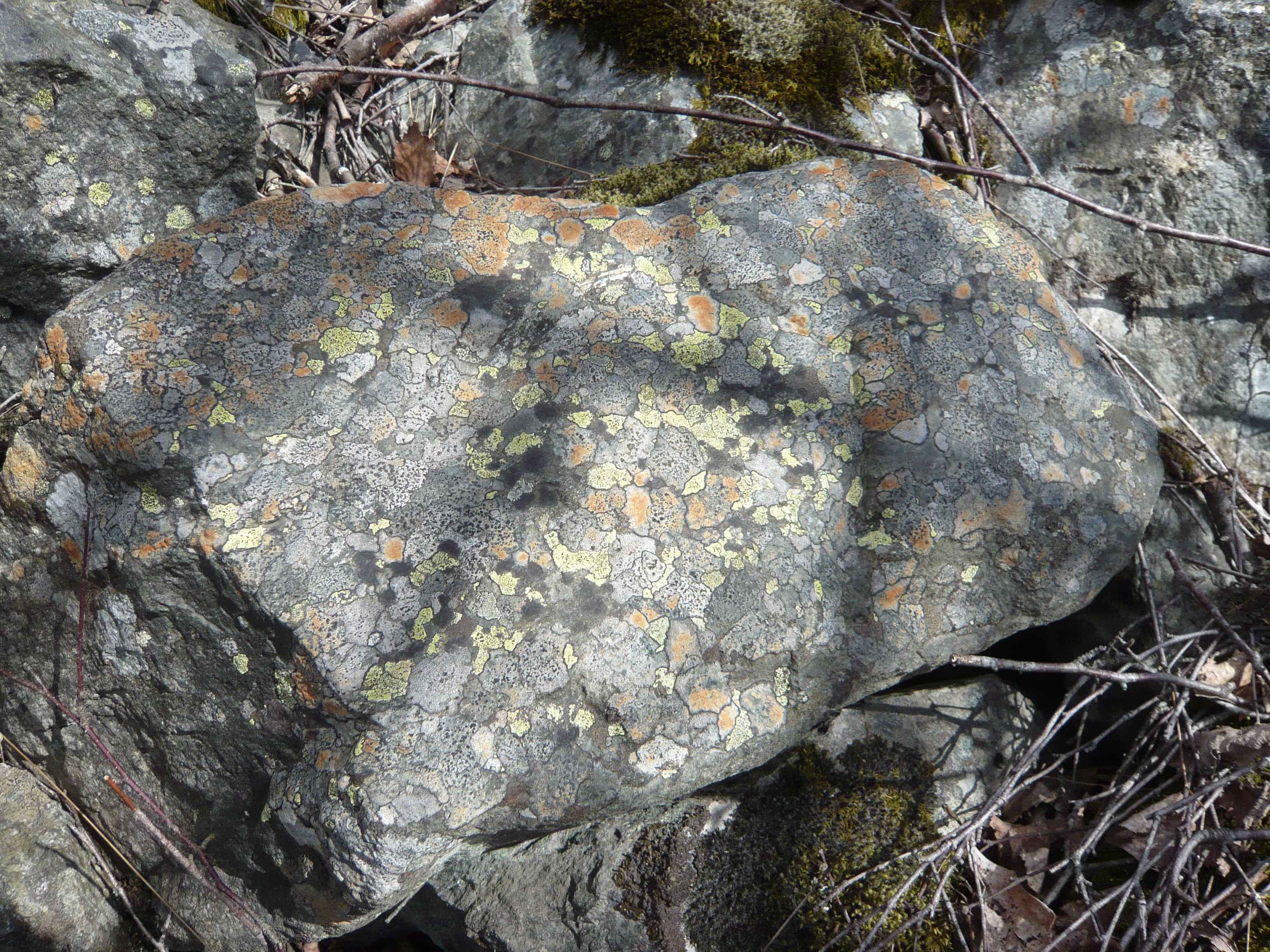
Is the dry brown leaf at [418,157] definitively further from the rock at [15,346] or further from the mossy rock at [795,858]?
the mossy rock at [795,858]

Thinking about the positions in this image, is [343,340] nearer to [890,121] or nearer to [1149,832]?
[890,121]

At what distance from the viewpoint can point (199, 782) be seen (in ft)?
6.49

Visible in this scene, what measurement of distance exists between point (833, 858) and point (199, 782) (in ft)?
5.33

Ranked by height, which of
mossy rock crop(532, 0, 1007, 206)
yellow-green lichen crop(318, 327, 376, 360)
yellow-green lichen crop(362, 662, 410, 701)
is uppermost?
mossy rock crop(532, 0, 1007, 206)

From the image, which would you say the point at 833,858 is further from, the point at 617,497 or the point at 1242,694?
the point at 1242,694

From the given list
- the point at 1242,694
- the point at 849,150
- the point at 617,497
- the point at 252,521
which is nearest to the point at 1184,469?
the point at 1242,694

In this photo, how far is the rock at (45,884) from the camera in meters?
2.05

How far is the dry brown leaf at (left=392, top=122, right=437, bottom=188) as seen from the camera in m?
3.20

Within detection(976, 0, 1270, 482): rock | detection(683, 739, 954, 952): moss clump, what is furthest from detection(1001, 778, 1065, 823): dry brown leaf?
detection(976, 0, 1270, 482): rock

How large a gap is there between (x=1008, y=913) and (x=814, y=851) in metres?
0.50

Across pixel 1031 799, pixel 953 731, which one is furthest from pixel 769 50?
pixel 1031 799

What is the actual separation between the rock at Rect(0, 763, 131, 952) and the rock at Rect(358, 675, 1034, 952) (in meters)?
0.82

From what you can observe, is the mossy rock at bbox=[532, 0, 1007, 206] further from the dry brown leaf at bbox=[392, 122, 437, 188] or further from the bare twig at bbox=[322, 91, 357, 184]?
the bare twig at bbox=[322, 91, 357, 184]

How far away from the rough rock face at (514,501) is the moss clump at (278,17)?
1.70 metres
